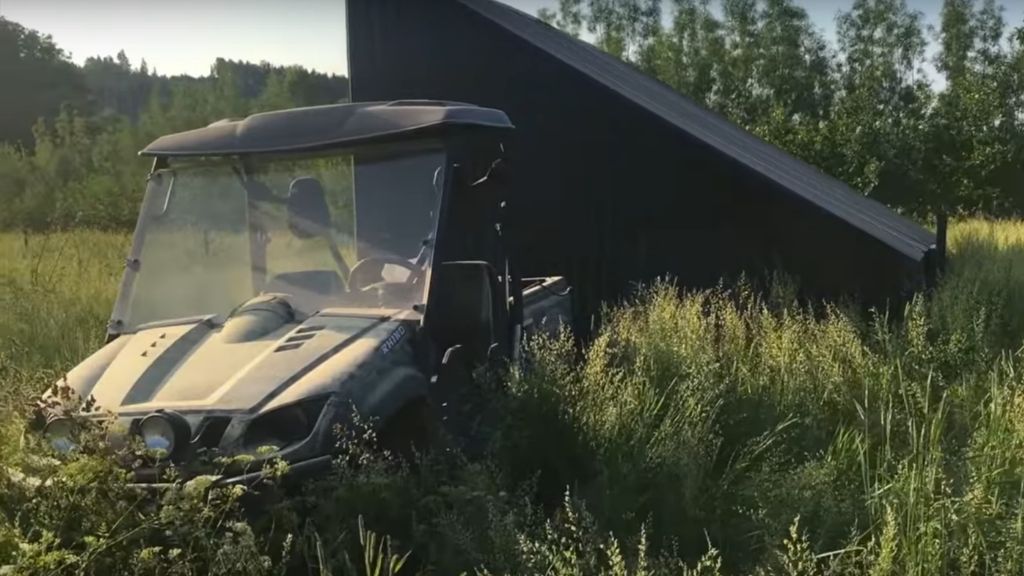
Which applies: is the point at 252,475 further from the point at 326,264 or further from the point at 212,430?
the point at 326,264

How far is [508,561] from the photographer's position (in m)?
3.66

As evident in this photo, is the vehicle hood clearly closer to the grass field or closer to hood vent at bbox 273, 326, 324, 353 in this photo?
hood vent at bbox 273, 326, 324, 353

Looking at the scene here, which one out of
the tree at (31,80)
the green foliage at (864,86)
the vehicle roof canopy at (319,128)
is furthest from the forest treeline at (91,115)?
the green foliage at (864,86)

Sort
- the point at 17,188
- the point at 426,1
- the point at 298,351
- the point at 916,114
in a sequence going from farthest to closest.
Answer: the point at 916,114 → the point at 17,188 → the point at 426,1 → the point at 298,351

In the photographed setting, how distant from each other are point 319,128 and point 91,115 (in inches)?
1030

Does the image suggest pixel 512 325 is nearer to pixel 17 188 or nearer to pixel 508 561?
pixel 508 561

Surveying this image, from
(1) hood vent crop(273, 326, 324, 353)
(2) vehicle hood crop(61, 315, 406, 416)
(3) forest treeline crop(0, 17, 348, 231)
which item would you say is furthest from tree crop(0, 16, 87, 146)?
(1) hood vent crop(273, 326, 324, 353)

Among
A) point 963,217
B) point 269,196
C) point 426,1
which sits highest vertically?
point 426,1

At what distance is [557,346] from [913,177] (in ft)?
95.6

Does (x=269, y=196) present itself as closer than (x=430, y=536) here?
No

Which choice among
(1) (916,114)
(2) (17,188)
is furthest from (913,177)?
(2) (17,188)

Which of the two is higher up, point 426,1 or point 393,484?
point 426,1

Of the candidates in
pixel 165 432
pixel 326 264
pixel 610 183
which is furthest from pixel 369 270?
pixel 610 183

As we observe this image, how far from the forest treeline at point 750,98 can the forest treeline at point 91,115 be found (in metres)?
0.06
